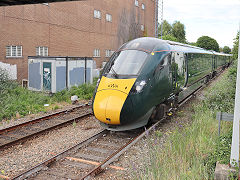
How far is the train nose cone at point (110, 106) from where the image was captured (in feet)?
22.4

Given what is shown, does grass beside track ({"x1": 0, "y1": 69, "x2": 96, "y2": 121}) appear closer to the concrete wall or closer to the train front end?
the concrete wall

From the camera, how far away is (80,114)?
1045 cm

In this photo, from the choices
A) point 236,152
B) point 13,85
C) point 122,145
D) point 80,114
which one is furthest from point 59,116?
point 236,152

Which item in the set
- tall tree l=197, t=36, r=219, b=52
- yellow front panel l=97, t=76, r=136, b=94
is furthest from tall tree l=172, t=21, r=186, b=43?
yellow front panel l=97, t=76, r=136, b=94

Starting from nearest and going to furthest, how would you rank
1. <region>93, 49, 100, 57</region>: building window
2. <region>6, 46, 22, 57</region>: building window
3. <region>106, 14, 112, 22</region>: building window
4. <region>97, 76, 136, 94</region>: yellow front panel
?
1. <region>97, 76, 136, 94</region>: yellow front panel
2. <region>6, 46, 22, 57</region>: building window
3. <region>93, 49, 100, 57</region>: building window
4. <region>106, 14, 112, 22</region>: building window

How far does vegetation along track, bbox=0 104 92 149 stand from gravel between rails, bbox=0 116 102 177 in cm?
20

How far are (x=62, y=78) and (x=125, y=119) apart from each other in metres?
8.22

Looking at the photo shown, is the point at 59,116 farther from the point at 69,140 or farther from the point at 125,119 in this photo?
the point at 125,119

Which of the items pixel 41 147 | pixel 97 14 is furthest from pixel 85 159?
pixel 97 14

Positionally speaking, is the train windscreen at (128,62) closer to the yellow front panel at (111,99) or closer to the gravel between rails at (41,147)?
the yellow front panel at (111,99)

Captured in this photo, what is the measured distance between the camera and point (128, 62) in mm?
7762

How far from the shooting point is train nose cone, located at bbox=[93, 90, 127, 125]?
683cm

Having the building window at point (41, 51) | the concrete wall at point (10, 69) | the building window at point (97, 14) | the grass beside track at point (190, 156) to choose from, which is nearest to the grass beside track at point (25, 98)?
the concrete wall at point (10, 69)

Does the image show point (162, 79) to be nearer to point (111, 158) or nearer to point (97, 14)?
point (111, 158)
